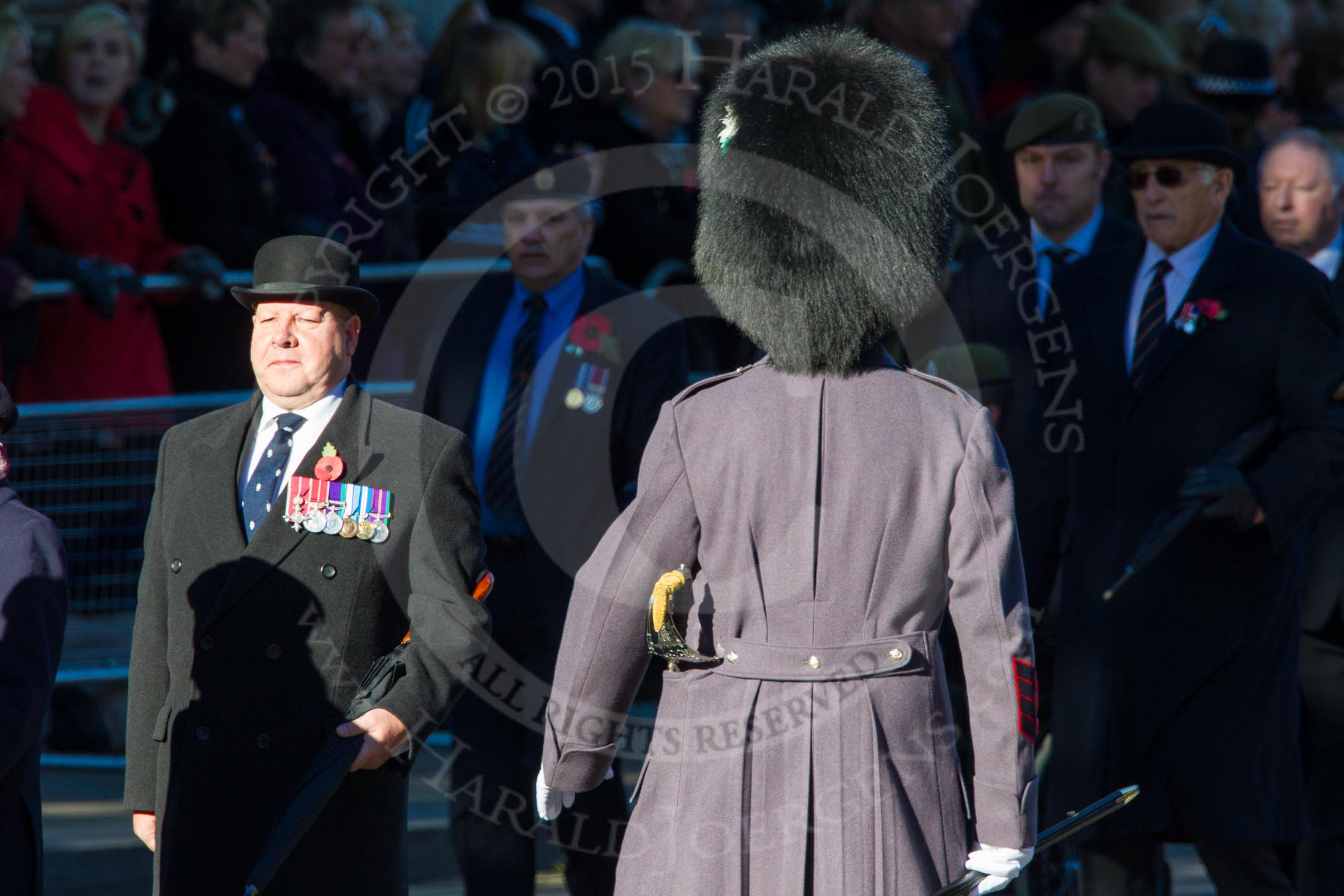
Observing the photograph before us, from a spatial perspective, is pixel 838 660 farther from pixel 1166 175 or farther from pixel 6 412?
pixel 1166 175

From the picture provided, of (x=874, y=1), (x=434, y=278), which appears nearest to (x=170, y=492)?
(x=434, y=278)

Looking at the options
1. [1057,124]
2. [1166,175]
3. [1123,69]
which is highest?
[1123,69]

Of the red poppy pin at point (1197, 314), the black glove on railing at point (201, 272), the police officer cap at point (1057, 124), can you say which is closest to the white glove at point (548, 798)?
the red poppy pin at point (1197, 314)

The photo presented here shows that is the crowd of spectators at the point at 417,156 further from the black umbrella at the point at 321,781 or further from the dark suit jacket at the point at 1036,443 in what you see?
the black umbrella at the point at 321,781

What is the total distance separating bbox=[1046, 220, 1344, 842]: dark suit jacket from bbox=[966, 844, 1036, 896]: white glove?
1729 millimetres

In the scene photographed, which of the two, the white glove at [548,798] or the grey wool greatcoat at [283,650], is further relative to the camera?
the grey wool greatcoat at [283,650]

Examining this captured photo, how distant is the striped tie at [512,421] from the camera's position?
5.67 meters

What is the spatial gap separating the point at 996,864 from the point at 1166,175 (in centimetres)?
268

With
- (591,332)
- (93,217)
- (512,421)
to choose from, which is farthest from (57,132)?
(591,332)

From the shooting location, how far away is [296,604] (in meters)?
4.16

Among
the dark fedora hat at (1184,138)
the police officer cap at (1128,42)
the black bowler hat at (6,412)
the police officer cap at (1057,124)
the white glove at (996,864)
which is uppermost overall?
the police officer cap at (1128,42)

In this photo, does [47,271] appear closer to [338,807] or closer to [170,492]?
[170,492]

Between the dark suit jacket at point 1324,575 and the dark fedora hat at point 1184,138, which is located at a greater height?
the dark fedora hat at point 1184,138

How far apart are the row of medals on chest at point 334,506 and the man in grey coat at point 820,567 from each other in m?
0.63
